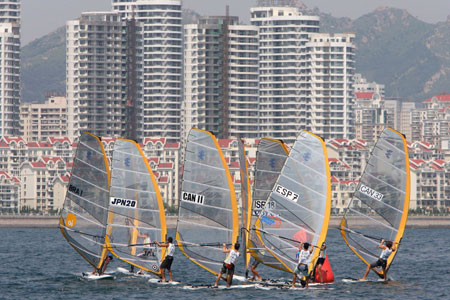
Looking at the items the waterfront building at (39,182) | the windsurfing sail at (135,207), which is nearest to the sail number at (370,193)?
the windsurfing sail at (135,207)

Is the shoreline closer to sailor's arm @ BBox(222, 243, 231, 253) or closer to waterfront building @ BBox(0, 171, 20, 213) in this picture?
waterfront building @ BBox(0, 171, 20, 213)

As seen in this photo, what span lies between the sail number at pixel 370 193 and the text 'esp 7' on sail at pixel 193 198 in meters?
7.48

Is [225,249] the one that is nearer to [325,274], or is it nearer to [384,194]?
[325,274]

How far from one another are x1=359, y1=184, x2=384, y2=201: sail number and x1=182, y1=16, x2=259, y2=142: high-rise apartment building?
14225 centimetres

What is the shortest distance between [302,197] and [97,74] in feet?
499

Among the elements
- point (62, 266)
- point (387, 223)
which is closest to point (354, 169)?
point (62, 266)

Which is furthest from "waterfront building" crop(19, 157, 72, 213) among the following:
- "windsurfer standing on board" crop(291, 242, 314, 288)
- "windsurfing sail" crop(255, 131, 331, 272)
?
"windsurfer standing on board" crop(291, 242, 314, 288)

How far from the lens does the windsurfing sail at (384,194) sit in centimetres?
4597

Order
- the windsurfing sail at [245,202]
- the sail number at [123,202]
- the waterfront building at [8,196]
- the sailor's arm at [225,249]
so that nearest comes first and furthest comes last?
the sailor's arm at [225,249], the windsurfing sail at [245,202], the sail number at [123,202], the waterfront building at [8,196]

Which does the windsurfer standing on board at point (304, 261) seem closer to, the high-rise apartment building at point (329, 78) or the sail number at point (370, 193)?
the sail number at point (370, 193)

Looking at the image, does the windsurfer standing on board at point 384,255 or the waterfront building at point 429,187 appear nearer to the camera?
the windsurfer standing on board at point 384,255

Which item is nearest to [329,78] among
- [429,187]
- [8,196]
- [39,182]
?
[429,187]

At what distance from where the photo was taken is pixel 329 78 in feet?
640

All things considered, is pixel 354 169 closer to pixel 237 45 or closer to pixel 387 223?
pixel 237 45
